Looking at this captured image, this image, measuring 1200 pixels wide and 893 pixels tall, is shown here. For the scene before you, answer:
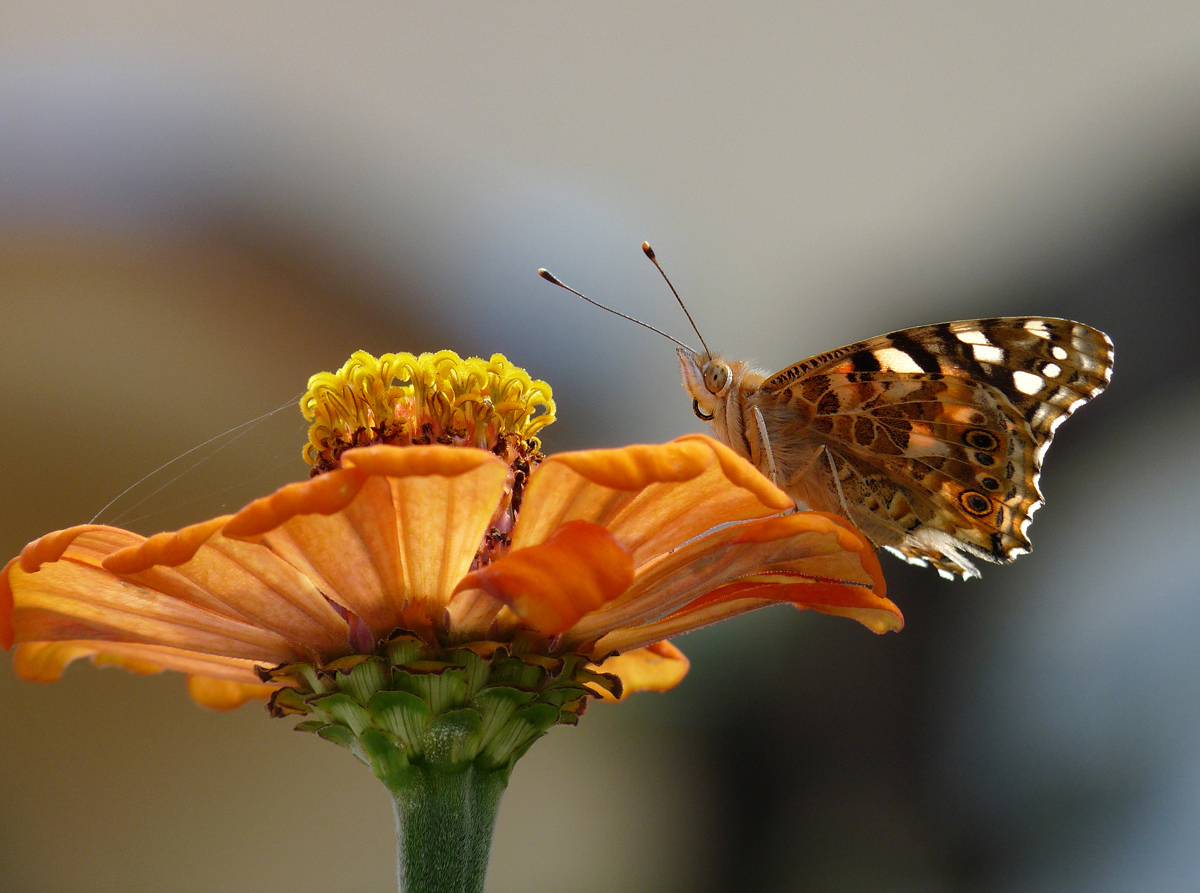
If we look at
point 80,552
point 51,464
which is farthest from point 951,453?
point 51,464

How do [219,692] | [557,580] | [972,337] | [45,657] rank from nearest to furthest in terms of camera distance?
[557,580] → [45,657] → [219,692] → [972,337]

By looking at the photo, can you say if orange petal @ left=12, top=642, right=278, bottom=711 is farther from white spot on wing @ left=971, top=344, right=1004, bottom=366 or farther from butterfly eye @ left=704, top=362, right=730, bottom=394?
white spot on wing @ left=971, top=344, right=1004, bottom=366

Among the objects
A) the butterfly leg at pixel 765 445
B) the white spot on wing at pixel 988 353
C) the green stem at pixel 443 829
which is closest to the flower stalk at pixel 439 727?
the green stem at pixel 443 829

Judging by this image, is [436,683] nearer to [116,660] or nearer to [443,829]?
[443,829]

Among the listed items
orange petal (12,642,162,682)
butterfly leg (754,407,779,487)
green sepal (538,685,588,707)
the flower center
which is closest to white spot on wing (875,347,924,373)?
butterfly leg (754,407,779,487)

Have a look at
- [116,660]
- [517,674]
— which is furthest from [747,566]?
[116,660]

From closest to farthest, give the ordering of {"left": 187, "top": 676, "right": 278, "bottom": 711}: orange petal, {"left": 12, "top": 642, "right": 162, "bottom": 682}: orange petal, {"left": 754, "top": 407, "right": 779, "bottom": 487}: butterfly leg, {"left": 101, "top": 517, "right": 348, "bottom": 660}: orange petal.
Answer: {"left": 101, "top": 517, "right": 348, "bottom": 660}: orange petal
{"left": 12, "top": 642, "right": 162, "bottom": 682}: orange petal
{"left": 187, "top": 676, "right": 278, "bottom": 711}: orange petal
{"left": 754, "top": 407, "right": 779, "bottom": 487}: butterfly leg

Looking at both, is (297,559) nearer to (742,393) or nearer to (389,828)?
(742,393)
